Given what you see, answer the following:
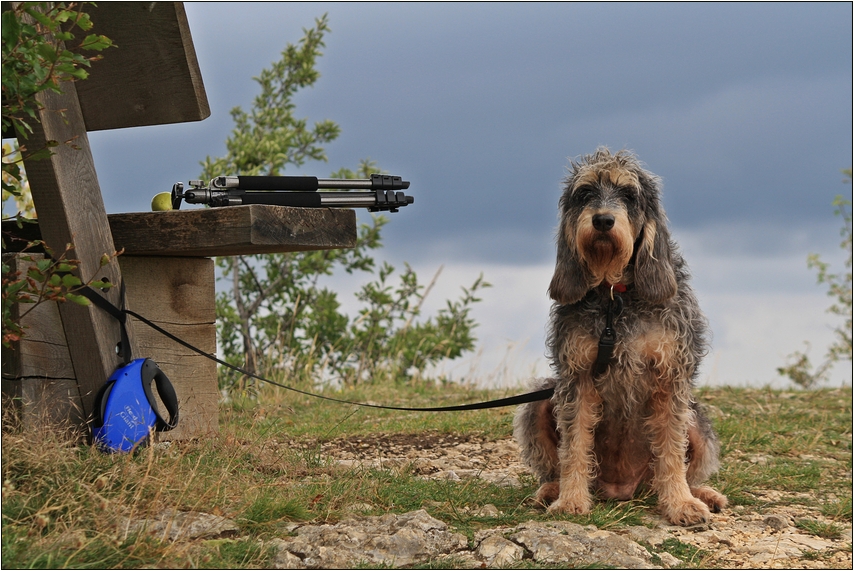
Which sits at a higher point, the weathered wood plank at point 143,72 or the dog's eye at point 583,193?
the weathered wood plank at point 143,72

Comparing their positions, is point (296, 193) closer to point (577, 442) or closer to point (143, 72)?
point (143, 72)

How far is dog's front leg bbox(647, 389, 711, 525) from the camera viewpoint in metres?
5.23

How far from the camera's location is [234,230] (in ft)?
18.4

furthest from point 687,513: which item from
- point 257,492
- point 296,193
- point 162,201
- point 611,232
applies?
point 162,201

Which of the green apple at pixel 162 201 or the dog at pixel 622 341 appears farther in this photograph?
the green apple at pixel 162 201

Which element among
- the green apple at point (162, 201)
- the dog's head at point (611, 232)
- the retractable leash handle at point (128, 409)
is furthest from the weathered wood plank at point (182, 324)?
the dog's head at point (611, 232)

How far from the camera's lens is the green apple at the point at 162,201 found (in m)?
6.18

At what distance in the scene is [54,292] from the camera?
4805mm

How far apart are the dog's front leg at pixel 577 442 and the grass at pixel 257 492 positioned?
144 millimetres

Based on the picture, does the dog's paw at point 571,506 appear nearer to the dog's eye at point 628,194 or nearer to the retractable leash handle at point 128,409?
the dog's eye at point 628,194

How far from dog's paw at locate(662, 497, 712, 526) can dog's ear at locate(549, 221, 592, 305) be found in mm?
1423

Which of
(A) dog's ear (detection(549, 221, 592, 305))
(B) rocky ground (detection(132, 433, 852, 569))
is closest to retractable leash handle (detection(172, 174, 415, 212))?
(A) dog's ear (detection(549, 221, 592, 305))

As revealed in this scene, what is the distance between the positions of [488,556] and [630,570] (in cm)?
73

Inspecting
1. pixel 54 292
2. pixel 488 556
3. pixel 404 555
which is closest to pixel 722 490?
pixel 488 556
